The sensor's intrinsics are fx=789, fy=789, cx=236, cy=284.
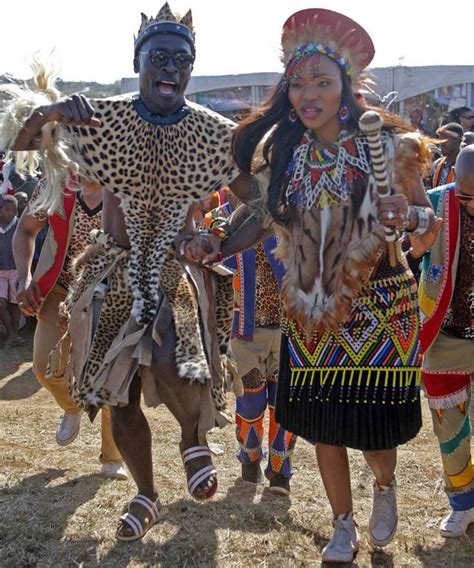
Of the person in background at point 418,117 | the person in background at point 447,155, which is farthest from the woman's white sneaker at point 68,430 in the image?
the person in background at point 418,117

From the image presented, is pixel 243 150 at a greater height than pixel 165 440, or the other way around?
pixel 243 150

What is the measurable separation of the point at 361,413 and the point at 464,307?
38.7 inches

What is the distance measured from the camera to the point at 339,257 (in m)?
3.52

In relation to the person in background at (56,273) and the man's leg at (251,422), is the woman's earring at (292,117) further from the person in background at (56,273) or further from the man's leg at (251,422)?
the man's leg at (251,422)

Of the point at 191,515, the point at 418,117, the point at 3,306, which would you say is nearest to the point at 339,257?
the point at 191,515

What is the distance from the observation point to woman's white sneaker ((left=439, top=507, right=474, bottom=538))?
4133 mm

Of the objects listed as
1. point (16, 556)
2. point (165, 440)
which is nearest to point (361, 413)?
point (16, 556)

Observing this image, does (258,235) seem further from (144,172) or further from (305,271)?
(144,172)

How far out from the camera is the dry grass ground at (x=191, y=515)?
3.87 meters

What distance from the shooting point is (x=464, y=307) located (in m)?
4.17

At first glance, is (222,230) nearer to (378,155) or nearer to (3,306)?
(378,155)

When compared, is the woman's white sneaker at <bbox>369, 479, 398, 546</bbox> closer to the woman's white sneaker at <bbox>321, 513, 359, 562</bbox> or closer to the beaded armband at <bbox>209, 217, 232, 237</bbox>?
the woman's white sneaker at <bbox>321, 513, 359, 562</bbox>

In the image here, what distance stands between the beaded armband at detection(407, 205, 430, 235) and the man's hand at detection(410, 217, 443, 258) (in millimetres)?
52

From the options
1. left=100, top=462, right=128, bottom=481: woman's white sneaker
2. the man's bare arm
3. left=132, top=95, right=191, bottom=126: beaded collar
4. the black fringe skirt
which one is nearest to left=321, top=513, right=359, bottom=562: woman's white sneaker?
the black fringe skirt
